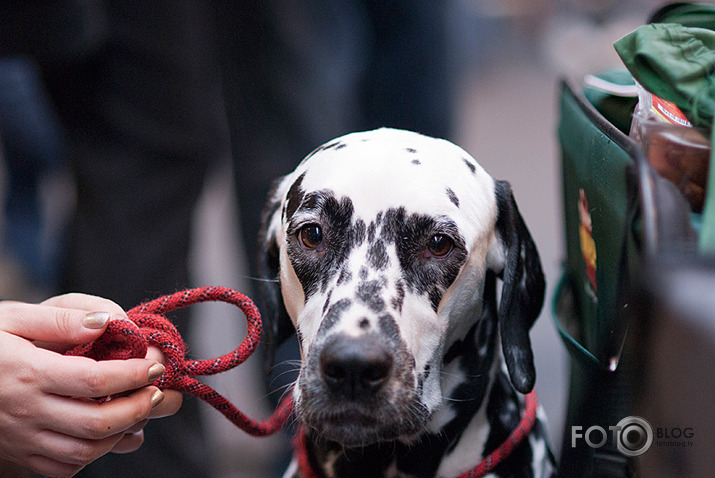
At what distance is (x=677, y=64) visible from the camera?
42.8 inches

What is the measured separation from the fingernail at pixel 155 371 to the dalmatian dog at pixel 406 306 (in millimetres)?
259

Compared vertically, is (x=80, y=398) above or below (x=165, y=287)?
above

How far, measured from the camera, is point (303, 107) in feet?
9.25

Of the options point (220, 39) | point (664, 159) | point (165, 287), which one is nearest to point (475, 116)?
point (220, 39)

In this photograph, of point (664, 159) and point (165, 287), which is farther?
point (165, 287)

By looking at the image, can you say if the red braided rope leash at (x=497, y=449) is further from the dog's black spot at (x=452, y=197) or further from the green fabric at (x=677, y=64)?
the green fabric at (x=677, y=64)

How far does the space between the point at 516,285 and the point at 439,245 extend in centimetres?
24

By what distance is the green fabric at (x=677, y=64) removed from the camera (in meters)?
1.05

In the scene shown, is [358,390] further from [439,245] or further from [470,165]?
[470,165]

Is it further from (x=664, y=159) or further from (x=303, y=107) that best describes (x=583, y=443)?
(x=303, y=107)

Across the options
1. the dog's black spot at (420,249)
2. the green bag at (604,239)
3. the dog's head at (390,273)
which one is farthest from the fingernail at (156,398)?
the green bag at (604,239)

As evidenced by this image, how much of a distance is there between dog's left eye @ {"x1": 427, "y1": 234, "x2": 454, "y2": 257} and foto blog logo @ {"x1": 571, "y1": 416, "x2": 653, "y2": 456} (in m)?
0.44

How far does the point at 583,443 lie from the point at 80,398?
3.10 feet

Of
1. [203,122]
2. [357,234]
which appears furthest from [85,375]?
[203,122]
